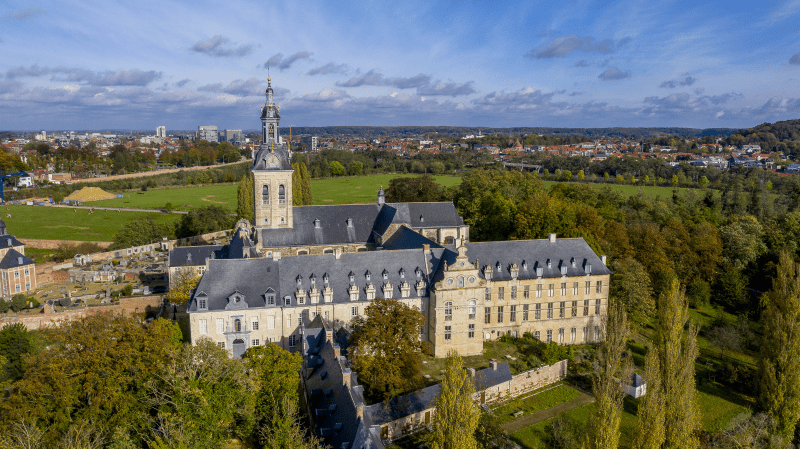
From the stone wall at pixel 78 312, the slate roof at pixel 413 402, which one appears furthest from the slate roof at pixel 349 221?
the slate roof at pixel 413 402

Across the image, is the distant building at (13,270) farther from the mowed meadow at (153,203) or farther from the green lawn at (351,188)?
the green lawn at (351,188)

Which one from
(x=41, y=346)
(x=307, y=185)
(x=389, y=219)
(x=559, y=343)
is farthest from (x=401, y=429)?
(x=307, y=185)

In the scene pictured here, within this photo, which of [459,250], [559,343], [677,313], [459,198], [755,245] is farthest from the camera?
[459,198]

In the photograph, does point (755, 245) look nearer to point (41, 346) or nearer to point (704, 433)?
point (704, 433)

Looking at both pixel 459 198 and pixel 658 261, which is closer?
pixel 658 261

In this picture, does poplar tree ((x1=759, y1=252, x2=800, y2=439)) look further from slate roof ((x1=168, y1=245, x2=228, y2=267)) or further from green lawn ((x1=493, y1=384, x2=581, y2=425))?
slate roof ((x1=168, y1=245, x2=228, y2=267))

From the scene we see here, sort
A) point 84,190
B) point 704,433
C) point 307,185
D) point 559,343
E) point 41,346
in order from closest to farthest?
1. point 704,433
2. point 41,346
3. point 559,343
4. point 307,185
5. point 84,190

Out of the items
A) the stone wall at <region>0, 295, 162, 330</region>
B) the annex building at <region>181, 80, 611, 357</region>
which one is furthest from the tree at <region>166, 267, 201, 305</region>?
the stone wall at <region>0, 295, 162, 330</region>
